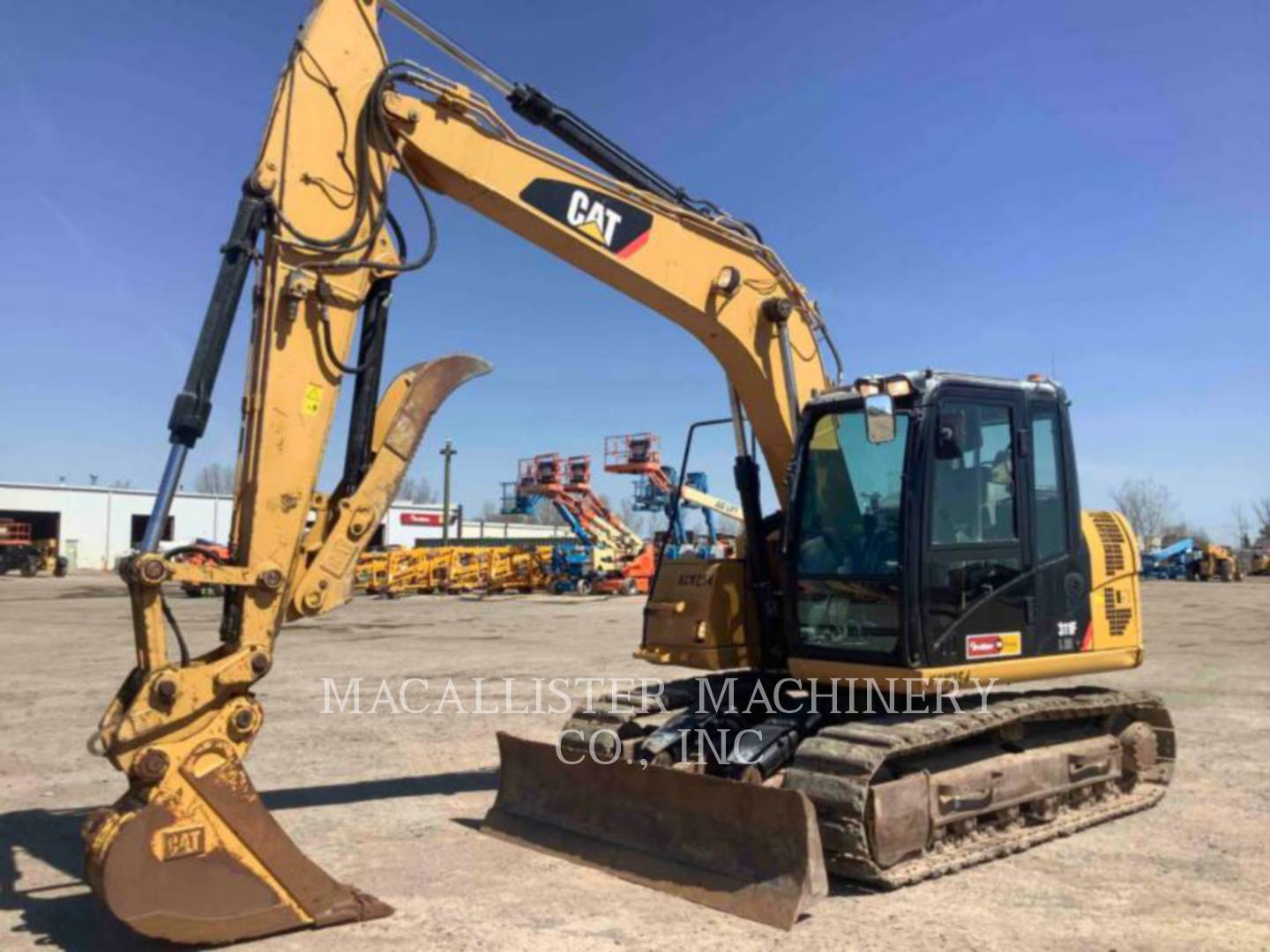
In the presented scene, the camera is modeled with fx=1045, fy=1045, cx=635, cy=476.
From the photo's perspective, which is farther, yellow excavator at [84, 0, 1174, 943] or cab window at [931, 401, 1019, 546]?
cab window at [931, 401, 1019, 546]

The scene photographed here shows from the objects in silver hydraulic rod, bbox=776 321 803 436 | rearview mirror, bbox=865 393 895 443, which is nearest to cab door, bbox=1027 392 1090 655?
rearview mirror, bbox=865 393 895 443

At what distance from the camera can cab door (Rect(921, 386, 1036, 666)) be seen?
618cm

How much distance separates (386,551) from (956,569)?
118ft

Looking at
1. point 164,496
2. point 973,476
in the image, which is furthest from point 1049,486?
point 164,496

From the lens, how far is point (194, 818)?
183 inches

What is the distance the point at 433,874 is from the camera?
237 inches

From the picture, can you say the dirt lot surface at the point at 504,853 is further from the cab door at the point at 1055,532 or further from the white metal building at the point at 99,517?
the white metal building at the point at 99,517

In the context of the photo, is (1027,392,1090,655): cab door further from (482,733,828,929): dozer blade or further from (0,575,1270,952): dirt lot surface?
(482,733,828,929): dozer blade

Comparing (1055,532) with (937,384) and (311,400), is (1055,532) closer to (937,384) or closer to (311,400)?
(937,384)

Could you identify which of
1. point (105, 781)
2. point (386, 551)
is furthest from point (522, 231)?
point (386, 551)

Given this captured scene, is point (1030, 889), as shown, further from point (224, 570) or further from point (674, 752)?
point (224, 570)

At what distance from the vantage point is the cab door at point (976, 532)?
618cm

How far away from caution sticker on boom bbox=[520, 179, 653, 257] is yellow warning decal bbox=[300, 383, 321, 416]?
5.66 ft

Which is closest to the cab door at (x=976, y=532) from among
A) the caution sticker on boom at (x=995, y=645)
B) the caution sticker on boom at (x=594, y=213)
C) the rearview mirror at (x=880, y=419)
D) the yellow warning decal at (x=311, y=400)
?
the caution sticker on boom at (x=995, y=645)
